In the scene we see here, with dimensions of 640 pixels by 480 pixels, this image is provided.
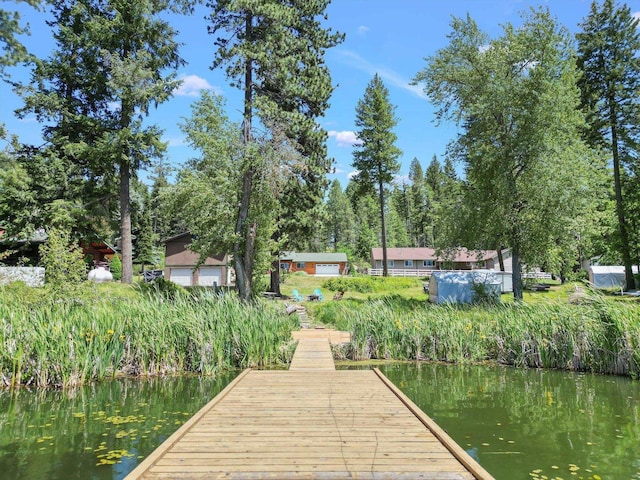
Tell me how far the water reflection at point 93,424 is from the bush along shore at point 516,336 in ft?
15.5

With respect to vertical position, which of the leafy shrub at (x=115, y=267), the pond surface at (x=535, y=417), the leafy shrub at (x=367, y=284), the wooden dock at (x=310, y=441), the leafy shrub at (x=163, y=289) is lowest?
the pond surface at (x=535, y=417)

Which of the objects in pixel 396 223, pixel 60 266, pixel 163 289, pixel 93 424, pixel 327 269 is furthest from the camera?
pixel 396 223

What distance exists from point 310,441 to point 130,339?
7.23 metres

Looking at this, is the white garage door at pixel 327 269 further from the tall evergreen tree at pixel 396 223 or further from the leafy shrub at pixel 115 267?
the leafy shrub at pixel 115 267

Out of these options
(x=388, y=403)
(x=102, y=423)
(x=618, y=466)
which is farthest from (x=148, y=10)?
(x=618, y=466)

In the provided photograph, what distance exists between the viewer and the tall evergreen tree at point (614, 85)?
1089 inches

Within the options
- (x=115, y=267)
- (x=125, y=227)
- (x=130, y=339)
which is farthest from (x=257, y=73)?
A: (x=115, y=267)

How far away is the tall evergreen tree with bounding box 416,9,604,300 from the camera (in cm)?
1845

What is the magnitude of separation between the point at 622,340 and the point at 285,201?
60.8 ft

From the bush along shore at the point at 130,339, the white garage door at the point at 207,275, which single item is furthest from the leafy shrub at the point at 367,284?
the bush along shore at the point at 130,339

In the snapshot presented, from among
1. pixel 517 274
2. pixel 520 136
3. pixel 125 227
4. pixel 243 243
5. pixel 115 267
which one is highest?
pixel 520 136

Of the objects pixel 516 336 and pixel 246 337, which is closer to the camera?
pixel 246 337

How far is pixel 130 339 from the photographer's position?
1038 cm

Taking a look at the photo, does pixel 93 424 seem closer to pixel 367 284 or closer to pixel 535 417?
pixel 535 417
